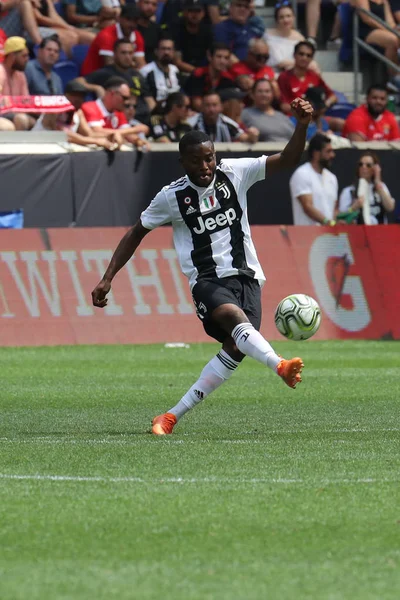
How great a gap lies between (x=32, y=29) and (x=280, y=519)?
1640 cm

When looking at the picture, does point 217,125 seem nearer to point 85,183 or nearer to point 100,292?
point 85,183

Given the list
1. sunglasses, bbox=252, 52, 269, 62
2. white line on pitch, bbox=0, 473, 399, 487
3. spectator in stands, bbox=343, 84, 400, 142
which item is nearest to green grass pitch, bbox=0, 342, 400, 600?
white line on pitch, bbox=0, 473, 399, 487

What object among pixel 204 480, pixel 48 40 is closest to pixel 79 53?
pixel 48 40

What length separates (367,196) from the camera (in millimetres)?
19781

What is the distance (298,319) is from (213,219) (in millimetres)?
949

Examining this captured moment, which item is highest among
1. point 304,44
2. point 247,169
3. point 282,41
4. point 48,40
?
point 247,169

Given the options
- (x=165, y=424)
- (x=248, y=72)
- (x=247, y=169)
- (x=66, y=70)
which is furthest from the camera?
(x=248, y=72)

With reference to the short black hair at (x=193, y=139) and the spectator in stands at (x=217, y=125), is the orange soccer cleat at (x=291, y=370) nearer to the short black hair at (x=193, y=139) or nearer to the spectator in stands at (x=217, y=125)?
the short black hair at (x=193, y=139)

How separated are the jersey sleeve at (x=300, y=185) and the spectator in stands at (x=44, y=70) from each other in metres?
3.90

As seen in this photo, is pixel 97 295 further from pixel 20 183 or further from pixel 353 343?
pixel 20 183

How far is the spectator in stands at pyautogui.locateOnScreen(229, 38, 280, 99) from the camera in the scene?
22500 mm

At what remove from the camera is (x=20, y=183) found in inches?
750

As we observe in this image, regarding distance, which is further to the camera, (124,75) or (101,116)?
(124,75)

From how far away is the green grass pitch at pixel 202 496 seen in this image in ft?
16.3
